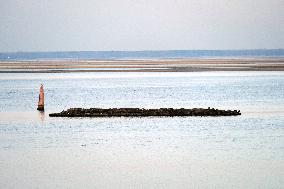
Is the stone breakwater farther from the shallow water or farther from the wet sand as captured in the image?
the wet sand

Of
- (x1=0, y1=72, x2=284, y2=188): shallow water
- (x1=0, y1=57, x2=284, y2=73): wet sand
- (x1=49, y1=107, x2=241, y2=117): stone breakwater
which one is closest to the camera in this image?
(x1=0, y1=72, x2=284, y2=188): shallow water

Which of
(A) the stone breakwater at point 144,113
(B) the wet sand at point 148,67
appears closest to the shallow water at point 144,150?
(A) the stone breakwater at point 144,113

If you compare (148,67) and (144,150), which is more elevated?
(144,150)

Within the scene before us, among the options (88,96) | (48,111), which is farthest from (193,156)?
(88,96)

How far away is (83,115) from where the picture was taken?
3033cm

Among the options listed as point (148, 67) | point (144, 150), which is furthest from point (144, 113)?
point (148, 67)

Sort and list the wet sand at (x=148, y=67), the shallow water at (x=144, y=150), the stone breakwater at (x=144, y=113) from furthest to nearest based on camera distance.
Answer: the wet sand at (x=148, y=67) → the stone breakwater at (x=144, y=113) → the shallow water at (x=144, y=150)

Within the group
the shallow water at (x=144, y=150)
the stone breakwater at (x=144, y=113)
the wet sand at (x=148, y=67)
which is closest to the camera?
the shallow water at (x=144, y=150)

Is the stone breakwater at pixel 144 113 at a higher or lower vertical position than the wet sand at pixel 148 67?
higher

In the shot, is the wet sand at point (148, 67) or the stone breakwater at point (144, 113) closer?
the stone breakwater at point (144, 113)

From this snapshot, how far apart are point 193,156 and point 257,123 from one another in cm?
851

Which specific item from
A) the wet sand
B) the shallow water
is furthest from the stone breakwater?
the wet sand

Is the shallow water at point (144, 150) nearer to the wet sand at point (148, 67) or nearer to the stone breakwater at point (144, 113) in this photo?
the stone breakwater at point (144, 113)

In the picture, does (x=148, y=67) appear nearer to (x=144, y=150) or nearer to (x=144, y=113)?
(x=144, y=113)
